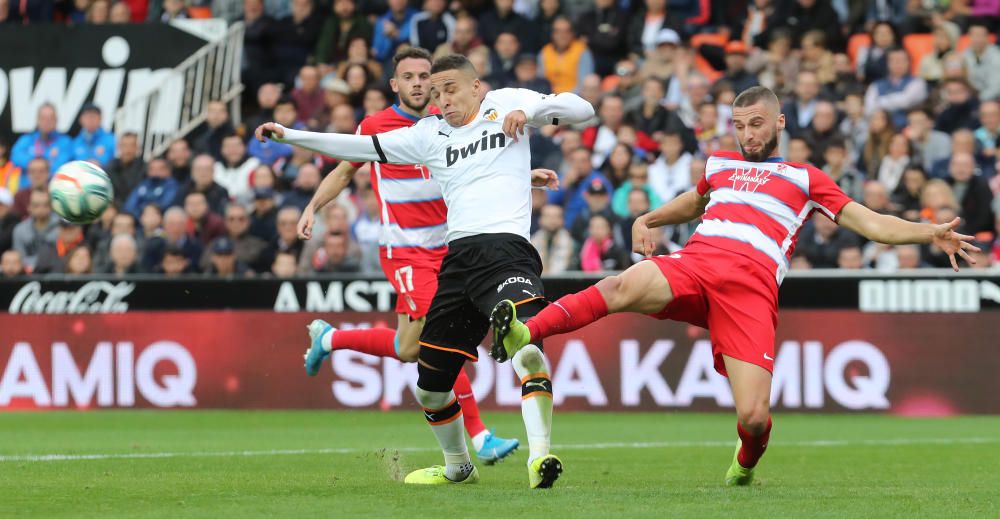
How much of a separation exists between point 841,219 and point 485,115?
204 centimetres

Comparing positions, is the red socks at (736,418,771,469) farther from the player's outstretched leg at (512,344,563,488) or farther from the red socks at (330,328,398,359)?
the red socks at (330,328,398,359)

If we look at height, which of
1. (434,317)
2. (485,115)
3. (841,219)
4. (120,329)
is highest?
(485,115)

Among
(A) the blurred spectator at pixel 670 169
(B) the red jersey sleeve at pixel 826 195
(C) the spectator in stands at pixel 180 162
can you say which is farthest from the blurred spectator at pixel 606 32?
(B) the red jersey sleeve at pixel 826 195

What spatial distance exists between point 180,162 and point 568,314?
13.6 metres

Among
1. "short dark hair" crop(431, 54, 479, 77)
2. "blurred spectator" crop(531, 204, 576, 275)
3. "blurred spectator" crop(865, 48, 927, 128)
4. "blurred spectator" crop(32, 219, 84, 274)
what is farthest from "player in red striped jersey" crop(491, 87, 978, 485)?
"blurred spectator" crop(32, 219, 84, 274)

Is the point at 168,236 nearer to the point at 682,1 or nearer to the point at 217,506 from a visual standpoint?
the point at 682,1

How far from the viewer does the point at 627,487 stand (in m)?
8.94

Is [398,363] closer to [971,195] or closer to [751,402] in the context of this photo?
[971,195]

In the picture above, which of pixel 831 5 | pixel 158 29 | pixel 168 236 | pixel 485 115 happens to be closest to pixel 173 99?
pixel 158 29

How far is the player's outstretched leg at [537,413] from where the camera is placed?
27.1 ft

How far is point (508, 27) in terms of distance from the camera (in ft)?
71.2

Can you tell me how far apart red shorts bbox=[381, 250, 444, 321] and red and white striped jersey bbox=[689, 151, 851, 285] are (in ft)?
8.29

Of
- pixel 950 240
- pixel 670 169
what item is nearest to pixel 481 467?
pixel 950 240

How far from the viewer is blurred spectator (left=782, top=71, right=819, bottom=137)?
18781 mm
